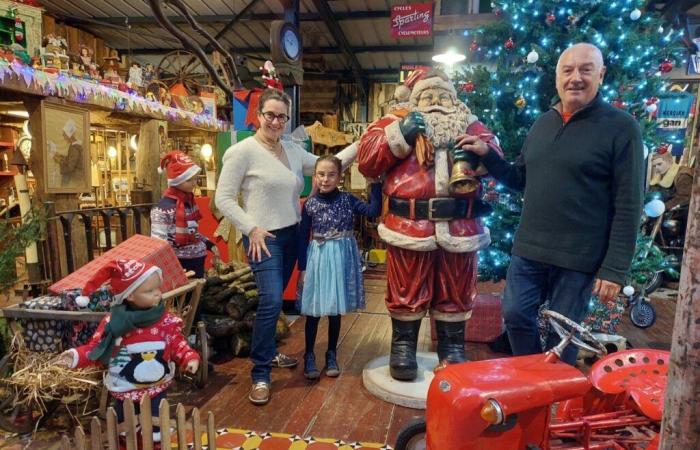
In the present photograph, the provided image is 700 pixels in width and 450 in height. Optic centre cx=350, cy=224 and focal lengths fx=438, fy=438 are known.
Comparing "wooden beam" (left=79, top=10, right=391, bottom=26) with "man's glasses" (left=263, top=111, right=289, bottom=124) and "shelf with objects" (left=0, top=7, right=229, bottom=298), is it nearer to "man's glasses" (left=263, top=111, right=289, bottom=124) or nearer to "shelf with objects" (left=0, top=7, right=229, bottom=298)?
"shelf with objects" (left=0, top=7, right=229, bottom=298)

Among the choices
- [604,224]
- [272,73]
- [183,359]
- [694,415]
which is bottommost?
[183,359]

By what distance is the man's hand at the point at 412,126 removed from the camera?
7.09ft

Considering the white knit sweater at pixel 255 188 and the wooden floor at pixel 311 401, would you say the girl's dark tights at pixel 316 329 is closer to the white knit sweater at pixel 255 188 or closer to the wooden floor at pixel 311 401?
the wooden floor at pixel 311 401

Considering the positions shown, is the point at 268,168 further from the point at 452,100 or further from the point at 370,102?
the point at 370,102

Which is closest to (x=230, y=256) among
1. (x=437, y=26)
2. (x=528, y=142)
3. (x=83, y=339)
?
(x=83, y=339)

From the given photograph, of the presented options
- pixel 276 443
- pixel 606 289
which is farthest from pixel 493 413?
pixel 276 443

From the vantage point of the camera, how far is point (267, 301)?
92.0 inches

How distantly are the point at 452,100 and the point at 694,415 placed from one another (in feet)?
5.90

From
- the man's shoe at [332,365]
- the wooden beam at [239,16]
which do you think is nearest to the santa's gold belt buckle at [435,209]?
the man's shoe at [332,365]

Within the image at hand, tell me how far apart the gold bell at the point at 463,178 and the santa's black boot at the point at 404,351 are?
0.76 m

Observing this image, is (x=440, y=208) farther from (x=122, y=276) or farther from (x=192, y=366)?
(x=122, y=276)

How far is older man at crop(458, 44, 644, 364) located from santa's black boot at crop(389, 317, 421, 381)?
1.89 feet

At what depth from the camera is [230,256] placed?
3.87 m

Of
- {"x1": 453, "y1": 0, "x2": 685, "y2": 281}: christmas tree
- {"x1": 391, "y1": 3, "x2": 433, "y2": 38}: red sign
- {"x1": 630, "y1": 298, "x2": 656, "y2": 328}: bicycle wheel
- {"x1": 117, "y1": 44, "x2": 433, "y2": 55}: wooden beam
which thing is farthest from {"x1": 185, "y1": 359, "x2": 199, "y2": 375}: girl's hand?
{"x1": 117, "y1": 44, "x2": 433, "y2": 55}: wooden beam
